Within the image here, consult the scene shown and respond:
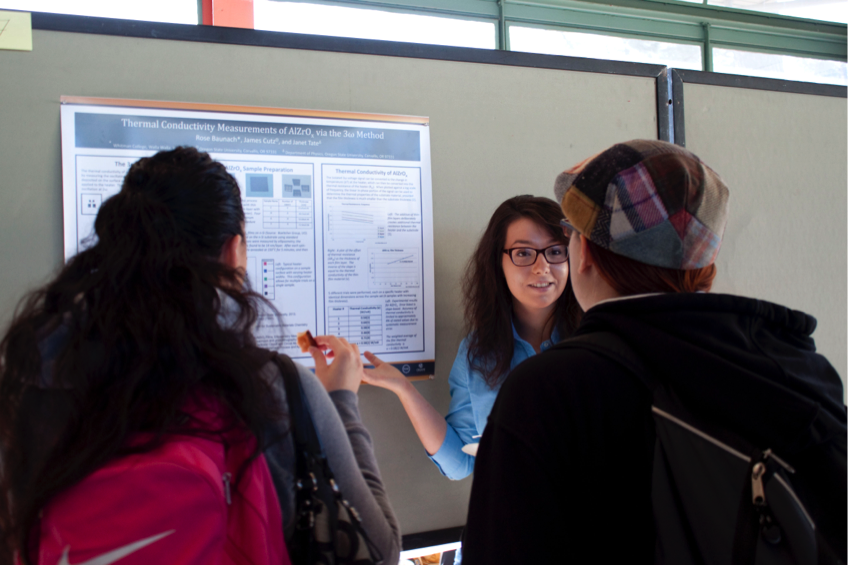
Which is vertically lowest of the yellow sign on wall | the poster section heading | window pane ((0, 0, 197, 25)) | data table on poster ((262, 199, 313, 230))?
data table on poster ((262, 199, 313, 230))

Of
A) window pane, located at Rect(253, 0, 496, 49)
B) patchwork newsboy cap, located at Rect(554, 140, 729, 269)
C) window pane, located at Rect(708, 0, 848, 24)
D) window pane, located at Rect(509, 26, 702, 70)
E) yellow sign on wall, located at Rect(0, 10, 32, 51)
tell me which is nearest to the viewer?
patchwork newsboy cap, located at Rect(554, 140, 729, 269)

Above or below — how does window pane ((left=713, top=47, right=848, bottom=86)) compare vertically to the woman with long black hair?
above

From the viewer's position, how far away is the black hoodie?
0.55 meters

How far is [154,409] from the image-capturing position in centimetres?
56

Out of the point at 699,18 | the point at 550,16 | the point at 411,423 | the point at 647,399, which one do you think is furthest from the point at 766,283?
the point at 699,18

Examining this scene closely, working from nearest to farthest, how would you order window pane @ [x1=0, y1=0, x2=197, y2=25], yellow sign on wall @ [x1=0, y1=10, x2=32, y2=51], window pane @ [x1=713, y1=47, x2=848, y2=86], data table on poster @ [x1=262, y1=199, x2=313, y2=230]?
1. yellow sign on wall @ [x1=0, y1=10, x2=32, y2=51]
2. data table on poster @ [x1=262, y1=199, x2=313, y2=230]
3. window pane @ [x1=0, y1=0, x2=197, y2=25]
4. window pane @ [x1=713, y1=47, x2=848, y2=86]

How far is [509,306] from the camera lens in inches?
50.6

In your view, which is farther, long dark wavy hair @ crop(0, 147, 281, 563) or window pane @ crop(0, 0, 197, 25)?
window pane @ crop(0, 0, 197, 25)

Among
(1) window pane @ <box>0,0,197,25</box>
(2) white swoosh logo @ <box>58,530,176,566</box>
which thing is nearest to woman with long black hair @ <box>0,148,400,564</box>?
(2) white swoosh logo @ <box>58,530,176,566</box>

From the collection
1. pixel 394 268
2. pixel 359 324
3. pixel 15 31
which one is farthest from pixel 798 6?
pixel 15 31

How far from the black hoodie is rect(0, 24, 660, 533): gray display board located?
2.41ft

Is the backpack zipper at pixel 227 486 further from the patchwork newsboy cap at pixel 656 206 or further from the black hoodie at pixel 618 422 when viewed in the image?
the patchwork newsboy cap at pixel 656 206

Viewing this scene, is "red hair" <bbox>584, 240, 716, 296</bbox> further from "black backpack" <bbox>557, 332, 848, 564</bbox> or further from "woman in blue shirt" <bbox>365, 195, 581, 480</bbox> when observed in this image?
"woman in blue shirt" <bbox>365, 195, 581, 480</bbox>

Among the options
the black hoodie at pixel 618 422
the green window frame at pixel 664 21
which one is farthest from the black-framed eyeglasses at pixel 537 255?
the green window frame at pixel 664 21
